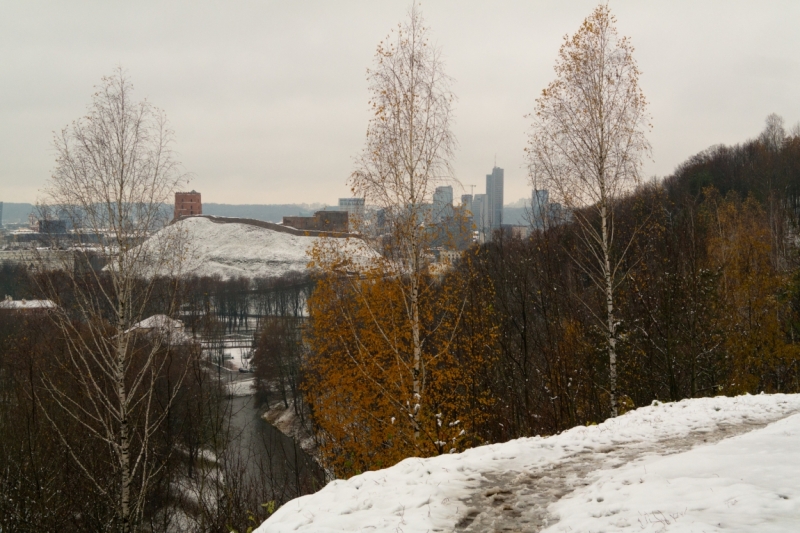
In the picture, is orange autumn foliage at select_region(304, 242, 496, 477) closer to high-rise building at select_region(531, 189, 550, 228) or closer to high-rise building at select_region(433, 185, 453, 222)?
high-rise building at select_region(433, 185, 453, 222)

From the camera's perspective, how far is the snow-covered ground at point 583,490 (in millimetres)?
4879

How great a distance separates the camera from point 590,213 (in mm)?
17078

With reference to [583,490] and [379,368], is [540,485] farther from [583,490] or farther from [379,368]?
[379,368]

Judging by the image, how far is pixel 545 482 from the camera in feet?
22.0

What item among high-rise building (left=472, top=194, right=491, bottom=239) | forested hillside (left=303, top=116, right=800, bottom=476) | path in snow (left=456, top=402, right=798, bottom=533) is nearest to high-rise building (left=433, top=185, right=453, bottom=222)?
high-rise building (left=472, top=194, right=491, bottom=239)

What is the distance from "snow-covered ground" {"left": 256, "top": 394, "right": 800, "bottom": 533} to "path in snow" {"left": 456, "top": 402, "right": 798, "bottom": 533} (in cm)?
1

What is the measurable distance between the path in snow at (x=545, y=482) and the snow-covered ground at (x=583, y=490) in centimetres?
1

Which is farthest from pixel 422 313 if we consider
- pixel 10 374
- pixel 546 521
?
pixel 10 374

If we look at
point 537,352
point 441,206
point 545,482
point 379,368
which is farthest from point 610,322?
point 545,482

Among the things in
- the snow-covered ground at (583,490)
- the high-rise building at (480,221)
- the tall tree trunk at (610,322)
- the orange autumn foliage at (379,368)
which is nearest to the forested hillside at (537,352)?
the orange autumn foliage at (379,368)

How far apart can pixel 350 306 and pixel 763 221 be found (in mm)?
38858

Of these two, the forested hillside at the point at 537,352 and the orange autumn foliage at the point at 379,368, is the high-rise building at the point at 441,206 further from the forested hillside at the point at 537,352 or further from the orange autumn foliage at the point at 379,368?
the orange autumn foliage at the point at 379,368

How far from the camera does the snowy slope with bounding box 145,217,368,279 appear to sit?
120938 mm

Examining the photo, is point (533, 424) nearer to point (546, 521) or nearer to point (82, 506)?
point (546, 521)
